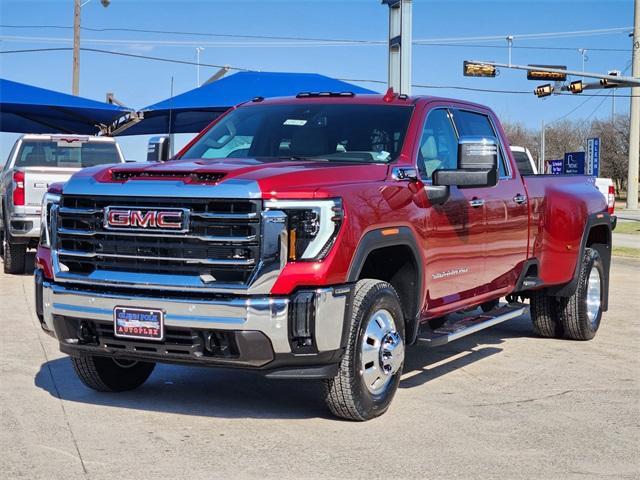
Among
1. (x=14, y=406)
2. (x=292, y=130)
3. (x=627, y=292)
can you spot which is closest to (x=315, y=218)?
(x=292, y=130)

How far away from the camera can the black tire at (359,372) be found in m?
5.31

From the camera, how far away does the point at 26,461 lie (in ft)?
15.6

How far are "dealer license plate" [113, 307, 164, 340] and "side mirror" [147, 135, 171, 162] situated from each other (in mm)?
2091

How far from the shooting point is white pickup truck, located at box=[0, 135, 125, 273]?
509 inches

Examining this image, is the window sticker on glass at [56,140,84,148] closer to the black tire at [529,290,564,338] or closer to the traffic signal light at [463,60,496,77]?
the black tire at [529,290,564,338]

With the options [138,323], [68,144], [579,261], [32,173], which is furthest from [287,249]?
[68,144]

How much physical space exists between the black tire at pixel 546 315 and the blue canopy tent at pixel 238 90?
33.0 ft

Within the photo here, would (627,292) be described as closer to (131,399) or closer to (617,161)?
(131,399)

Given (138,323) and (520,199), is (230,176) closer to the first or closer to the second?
(138,323)

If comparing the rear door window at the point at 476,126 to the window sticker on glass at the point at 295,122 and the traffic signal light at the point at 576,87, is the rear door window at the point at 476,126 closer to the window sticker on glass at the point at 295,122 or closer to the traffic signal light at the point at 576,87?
the window sticker on glass at the point at 295,122

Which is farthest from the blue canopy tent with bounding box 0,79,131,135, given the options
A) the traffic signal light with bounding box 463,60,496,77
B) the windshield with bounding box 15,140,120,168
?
the traffic signal light with bounding box 463,60,496,77

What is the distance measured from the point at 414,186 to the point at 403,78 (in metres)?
8.62

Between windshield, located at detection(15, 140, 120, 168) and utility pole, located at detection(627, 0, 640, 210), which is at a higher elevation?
utility pole, located at detection(627, 0, 640, 210)

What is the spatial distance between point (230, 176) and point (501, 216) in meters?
2.76
